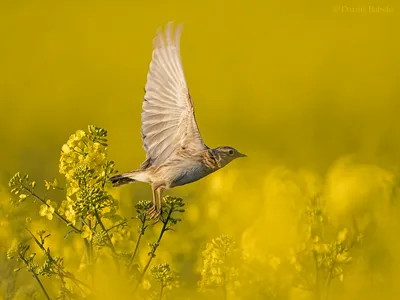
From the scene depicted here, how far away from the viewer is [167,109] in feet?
18.1

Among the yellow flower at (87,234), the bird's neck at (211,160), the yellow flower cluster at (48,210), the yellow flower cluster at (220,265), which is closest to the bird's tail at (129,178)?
the bird's neck at (211,160)

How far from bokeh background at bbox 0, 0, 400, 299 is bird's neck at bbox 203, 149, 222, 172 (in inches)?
8.5

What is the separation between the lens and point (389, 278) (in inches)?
150

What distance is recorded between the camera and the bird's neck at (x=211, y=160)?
554 cm

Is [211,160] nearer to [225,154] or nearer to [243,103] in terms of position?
[225,154]

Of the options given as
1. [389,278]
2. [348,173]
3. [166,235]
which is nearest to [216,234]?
[166,235]

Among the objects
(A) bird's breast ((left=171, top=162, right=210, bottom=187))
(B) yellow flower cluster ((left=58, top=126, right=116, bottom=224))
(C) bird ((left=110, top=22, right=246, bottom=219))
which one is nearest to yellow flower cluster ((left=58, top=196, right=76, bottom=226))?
(B) yellow flower cluster ((left=58, top=126, right=116, bottom=224))

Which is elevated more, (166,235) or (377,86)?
(166,235)

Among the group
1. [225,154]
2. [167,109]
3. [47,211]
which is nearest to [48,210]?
[47,211]

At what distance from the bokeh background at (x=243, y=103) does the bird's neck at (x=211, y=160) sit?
216 mm

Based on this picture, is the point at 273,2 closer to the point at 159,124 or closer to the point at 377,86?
the point at 377,86

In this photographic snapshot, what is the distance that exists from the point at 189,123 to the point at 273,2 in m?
11.9

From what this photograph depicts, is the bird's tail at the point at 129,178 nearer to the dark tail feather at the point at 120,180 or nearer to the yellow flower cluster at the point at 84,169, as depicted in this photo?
the dark tail feather at the point at 120,180

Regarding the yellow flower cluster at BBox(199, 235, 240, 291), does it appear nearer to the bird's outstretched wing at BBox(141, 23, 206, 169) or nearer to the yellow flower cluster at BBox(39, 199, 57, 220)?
the yellow flower cluster at BBox(39, 199, 57, 220)
